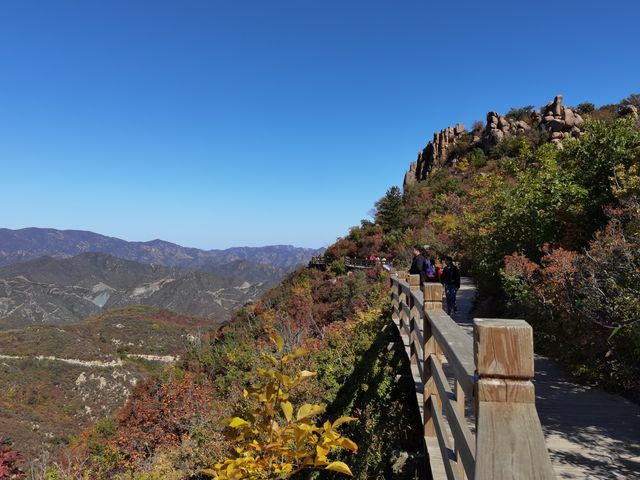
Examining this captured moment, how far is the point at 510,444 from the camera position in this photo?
115 cm

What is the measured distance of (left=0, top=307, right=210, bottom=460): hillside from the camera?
40938mm

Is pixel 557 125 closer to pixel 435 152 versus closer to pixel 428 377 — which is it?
pixel 435 152

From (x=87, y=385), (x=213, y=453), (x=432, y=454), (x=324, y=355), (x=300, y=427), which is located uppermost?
(x=300, y=427)

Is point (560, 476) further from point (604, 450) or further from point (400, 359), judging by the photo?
point (400, 359)

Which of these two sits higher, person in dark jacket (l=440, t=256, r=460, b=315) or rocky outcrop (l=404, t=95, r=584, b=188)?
rocky outcrop (l=404, t=95, r=584, b=188)

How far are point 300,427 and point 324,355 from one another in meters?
7.80

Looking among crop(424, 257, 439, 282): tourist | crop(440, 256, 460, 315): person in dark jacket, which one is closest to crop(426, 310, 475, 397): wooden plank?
crop(424, 257, 439, 282): tourist

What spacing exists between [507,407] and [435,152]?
165ft

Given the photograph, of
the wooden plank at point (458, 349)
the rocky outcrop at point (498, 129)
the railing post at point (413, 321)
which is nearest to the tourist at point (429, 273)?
the railing post at point (413, 321)

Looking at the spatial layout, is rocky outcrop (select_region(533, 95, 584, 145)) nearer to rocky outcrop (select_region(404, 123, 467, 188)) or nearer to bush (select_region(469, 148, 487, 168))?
bush (select_region(469, 148, 487, 168))

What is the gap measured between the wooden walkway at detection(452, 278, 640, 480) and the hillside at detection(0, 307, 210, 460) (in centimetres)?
2200

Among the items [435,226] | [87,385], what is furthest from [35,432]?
[435,226]

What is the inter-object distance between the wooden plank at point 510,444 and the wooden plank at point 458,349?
1.23 ft

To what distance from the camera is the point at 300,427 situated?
1.61 m
